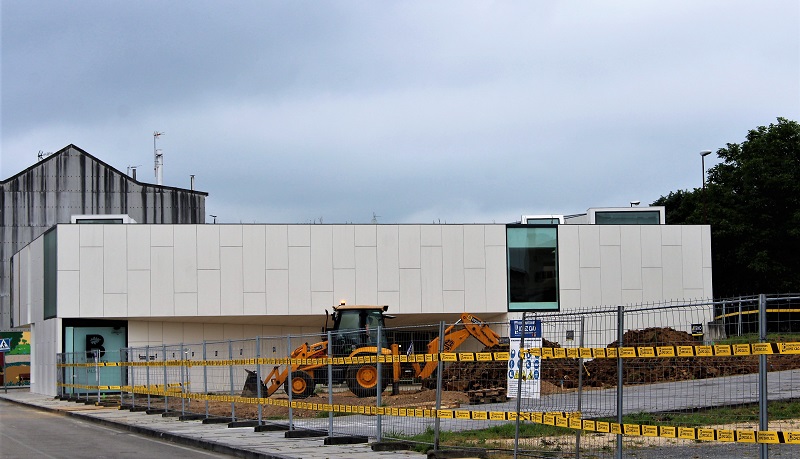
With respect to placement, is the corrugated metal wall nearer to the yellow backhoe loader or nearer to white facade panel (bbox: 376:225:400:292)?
white facade panel (bbox: 376:225:400:292)

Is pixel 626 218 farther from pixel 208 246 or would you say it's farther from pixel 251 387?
pixel 251 387

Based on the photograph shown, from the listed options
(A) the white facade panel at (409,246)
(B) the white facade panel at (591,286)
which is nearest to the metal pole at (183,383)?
(A) the white facade panel at (409,246)

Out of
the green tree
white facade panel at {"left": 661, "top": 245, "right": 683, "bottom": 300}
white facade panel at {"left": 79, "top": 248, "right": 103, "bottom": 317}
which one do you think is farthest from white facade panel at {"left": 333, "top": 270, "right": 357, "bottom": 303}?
the green tree

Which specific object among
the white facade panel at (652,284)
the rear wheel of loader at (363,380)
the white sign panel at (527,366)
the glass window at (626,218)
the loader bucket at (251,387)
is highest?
the glass window at (626,218)

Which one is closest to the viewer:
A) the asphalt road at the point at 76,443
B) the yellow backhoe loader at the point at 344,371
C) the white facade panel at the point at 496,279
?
the asphalt road at the point at 76,443

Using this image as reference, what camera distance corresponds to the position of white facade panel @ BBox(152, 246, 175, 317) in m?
47.1

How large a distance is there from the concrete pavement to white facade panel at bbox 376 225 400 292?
19777 mm

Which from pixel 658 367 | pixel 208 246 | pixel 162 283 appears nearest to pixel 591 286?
pixel 208 246

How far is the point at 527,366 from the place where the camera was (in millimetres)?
14500

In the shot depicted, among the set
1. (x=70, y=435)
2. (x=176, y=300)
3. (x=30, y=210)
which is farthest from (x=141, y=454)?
(x=30, y=210)

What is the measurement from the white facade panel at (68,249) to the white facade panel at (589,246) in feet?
76.6

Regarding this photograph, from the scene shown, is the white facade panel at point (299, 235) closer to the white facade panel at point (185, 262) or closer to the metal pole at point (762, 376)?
the white facade panel at point (185, 262)

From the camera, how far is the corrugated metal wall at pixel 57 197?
73938 mm

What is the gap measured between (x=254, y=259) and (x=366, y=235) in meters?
5.36
